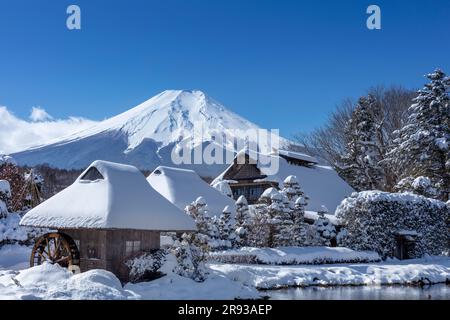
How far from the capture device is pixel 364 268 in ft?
79.6

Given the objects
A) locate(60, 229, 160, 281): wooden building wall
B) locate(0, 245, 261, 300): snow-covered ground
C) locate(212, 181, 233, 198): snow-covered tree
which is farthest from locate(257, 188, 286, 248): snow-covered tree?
locate(60, 229, 160, 281): wooden building wall

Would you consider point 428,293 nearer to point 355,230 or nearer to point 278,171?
point 355,230

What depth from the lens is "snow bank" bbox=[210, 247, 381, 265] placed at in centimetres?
2584

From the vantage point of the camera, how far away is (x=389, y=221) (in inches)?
1227

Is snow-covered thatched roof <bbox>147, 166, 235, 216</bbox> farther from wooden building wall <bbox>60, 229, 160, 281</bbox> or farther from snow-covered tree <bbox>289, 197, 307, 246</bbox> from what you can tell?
wooden building wall <bbox>60, 229, 160, 281</bbox>

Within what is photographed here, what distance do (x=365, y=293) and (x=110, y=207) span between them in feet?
30.9

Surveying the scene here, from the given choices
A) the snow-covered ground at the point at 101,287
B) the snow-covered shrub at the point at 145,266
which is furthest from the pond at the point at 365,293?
the snow-covered shrub at the point at 145,266

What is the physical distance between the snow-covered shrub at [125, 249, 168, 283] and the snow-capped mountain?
79.3 meters

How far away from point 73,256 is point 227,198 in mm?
19350

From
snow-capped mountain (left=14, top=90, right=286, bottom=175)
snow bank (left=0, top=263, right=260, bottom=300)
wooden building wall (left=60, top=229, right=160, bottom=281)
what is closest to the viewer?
snow bank (left=0, top=263, right=260, bottom=300)

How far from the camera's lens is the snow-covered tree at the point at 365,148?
152ft

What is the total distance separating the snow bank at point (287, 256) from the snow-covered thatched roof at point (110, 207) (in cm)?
748

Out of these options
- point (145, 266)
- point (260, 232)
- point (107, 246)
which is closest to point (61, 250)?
point (107, 246)
